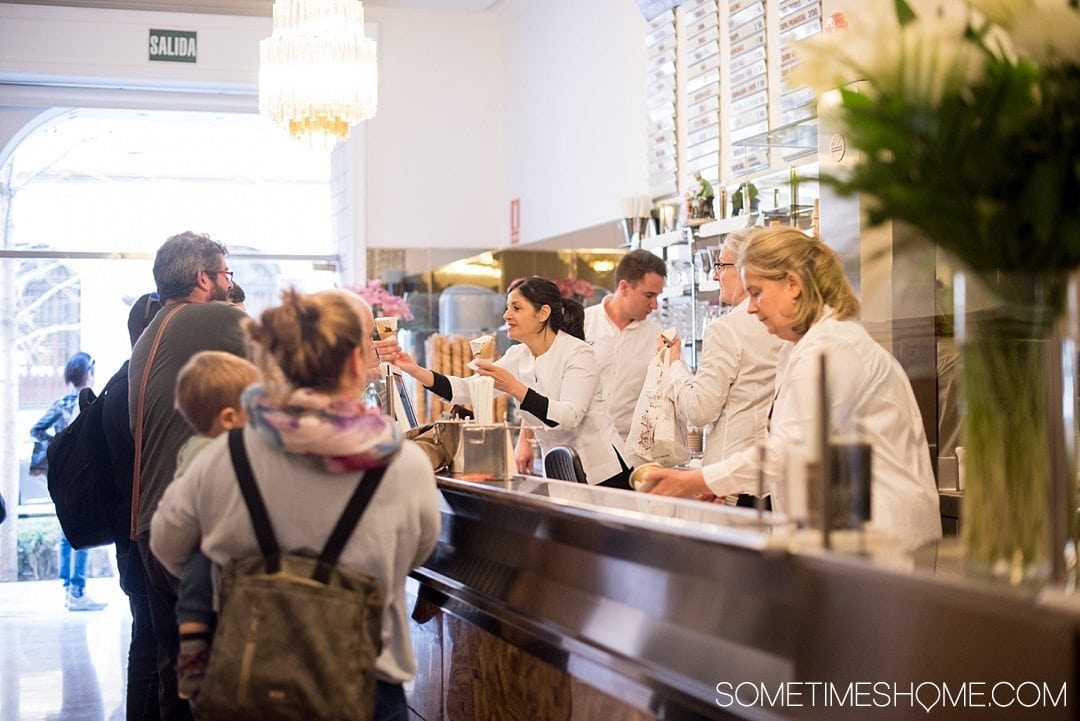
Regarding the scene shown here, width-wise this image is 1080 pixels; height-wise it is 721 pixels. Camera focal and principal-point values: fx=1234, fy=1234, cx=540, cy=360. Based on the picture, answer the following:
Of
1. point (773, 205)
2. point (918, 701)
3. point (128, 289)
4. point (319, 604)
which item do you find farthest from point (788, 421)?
point (128, 289)

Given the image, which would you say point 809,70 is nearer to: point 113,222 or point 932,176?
point 932,176

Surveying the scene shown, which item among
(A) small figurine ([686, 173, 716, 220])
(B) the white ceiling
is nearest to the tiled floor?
(A) small figurine ([686, 173, 716, 220])

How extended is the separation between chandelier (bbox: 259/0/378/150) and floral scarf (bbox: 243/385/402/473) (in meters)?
4.35

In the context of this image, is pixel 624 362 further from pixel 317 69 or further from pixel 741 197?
pixel 317 69

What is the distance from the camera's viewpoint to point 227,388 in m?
2.53

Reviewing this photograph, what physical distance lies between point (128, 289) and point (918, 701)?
921 cm

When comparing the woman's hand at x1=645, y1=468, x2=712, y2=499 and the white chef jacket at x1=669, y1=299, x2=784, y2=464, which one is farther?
the white chef jacket at x1=669, y1=299, x2=784, y2=464

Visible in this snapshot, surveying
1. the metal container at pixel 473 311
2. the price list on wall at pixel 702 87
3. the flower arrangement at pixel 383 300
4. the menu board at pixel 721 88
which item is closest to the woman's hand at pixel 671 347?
the menu board at pixel 721 88

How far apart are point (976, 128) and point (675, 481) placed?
53.0 inches

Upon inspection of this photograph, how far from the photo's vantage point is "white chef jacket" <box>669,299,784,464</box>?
3924mm

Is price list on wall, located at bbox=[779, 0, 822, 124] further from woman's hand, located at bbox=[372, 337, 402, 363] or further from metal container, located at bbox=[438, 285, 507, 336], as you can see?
metal container, located at bbox=[438, 285, 507, 336]

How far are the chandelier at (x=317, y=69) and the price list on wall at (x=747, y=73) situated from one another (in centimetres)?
189

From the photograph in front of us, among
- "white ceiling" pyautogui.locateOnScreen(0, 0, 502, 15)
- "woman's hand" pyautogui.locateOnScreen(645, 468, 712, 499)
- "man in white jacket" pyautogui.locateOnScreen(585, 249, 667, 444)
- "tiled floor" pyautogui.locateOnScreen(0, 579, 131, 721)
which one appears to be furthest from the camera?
"white ceiling" pyautogui.locateOnScreen(0, 0, 502, 15)

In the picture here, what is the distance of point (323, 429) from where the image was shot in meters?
2.06
